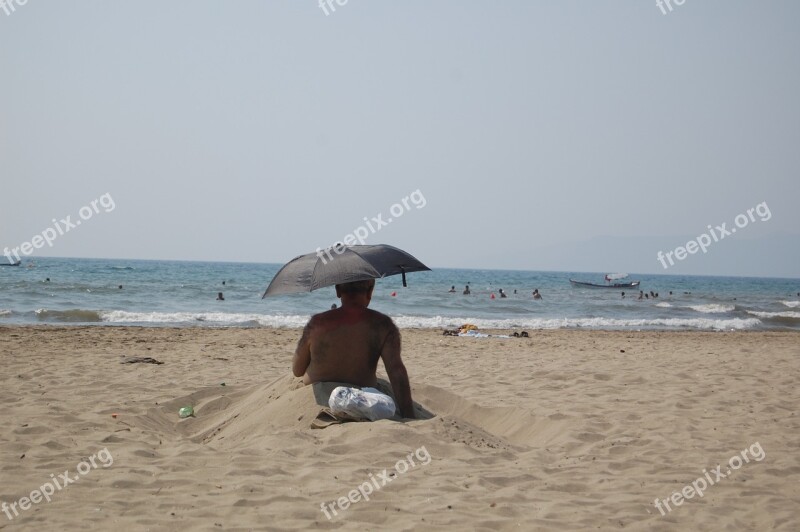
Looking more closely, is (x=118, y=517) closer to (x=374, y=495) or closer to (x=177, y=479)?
(x=177, y=479)

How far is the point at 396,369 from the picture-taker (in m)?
5.20

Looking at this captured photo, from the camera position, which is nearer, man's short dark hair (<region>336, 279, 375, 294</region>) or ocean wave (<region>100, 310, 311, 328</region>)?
man's short dark hair (<region>336, 279, 375, 294</region>)

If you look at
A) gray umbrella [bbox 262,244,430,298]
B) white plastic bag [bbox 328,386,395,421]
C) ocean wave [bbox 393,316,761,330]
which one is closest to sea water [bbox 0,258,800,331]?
ocean wave [bbox 393,316,761,330]

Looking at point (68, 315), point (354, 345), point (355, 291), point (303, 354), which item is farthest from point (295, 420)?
point (68, 315)

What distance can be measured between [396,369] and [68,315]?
16862 mm

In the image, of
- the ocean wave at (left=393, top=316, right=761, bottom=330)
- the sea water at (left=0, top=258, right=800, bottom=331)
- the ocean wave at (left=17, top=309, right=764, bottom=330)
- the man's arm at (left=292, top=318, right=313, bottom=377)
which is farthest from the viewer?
the ocean wave at (left=393, top=316, right=761, bottom=330)

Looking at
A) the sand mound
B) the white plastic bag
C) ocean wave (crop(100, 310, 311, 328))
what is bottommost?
ocean wave (crop(100, 310, 311, 328))

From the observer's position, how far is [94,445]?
4738mm

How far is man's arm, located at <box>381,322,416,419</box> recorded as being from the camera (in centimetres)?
519

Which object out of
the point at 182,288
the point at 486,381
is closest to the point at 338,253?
the point at 486,381

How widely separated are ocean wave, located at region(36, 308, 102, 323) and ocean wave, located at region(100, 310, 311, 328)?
29 centimetres

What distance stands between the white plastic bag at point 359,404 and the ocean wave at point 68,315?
51.8 feet

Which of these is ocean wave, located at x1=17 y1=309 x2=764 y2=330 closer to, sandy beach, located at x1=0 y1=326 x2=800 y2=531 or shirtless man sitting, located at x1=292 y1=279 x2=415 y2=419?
sandy beach, located at x1=0 y1=326 x2=800 y2=531

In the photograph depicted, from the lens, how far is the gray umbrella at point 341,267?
4910mm
